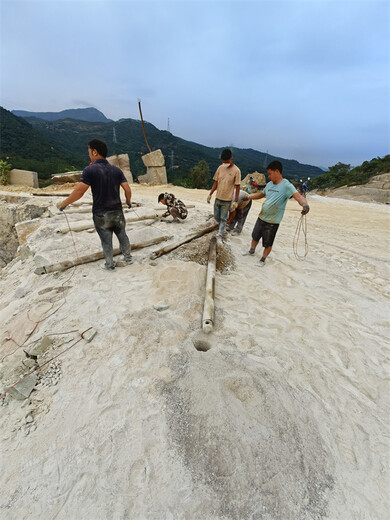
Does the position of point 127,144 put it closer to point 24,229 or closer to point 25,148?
point 25,148

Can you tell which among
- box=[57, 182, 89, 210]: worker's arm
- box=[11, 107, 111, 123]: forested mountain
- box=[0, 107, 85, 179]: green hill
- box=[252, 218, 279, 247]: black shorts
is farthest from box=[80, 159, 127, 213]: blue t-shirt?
box=[11, 107, 111, 123]: forested mountain

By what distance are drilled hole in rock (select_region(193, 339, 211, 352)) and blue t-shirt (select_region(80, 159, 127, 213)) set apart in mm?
2280

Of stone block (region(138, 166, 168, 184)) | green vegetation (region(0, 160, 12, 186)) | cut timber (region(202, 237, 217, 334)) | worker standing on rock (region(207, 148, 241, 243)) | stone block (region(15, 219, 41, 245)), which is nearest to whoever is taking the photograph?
cut timber (region(202, 237, 217, 334))

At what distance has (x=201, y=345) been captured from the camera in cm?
236

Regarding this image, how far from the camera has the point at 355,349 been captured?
248 cm

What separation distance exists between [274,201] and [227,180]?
1.14 meters

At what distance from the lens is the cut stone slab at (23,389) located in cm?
183

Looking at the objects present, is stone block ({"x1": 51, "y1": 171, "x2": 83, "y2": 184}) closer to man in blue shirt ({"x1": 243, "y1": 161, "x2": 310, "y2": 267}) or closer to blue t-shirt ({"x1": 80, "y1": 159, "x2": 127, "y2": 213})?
blue t-shirt ({"x1": 80, "y1": 159, "x2": 127, "y2": 213})

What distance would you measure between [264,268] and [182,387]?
2734 mm

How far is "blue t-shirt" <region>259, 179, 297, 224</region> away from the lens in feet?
11.3

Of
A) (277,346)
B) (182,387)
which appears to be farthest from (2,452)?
(277,346)

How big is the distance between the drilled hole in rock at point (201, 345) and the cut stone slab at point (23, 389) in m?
1.46

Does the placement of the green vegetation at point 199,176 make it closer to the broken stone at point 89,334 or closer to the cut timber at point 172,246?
the cut timber at point 172,246

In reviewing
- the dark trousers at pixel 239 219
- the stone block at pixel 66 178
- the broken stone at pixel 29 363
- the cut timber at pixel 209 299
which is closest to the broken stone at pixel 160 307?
the cut timber at pixel 209 299
